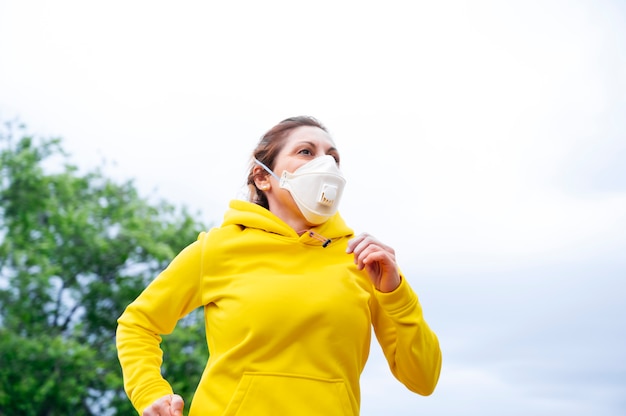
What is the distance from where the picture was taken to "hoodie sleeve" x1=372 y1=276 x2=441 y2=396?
2174mm

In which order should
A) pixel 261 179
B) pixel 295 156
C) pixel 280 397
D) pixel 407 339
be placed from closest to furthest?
pixel 280 397, pixel 407 339, pixel 295 156, pixel 261 179

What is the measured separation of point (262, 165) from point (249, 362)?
68cm

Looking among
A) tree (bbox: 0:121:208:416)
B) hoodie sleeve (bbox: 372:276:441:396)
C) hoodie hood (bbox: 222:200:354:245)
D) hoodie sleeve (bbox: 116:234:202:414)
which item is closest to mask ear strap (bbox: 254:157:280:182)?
hoodie hood (bbox: 222:200:354:245)

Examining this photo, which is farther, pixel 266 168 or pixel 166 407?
pixel 266 168

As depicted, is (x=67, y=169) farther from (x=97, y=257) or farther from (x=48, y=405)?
(x=48, y=405)

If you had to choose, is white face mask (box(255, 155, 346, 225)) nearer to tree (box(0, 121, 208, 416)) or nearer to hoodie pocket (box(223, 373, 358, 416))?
hoodie pocket (box(223, 373, 358, 416))

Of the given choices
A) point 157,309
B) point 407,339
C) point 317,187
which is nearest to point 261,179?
point 317,187

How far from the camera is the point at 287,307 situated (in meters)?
2.11

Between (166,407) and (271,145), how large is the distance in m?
0.91

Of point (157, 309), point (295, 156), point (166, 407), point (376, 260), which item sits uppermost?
point (295, 156)

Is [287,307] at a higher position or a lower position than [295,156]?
lower

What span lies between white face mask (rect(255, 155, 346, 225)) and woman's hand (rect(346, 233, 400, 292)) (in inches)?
8.8

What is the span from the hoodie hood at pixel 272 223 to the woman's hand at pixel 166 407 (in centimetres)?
57

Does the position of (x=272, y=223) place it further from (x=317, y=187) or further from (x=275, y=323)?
(x=275, y=323)
